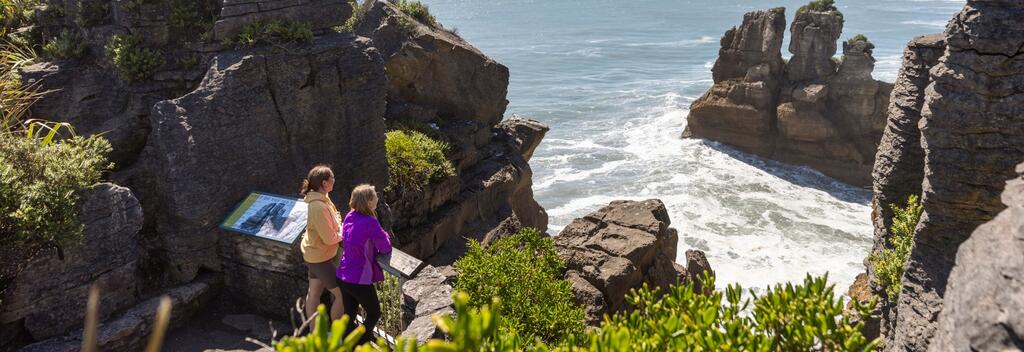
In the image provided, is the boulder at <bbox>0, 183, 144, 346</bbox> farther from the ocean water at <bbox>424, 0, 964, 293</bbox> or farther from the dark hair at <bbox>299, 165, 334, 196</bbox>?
the ocean water at <bbox>424, 0, 964, 293</bbox>

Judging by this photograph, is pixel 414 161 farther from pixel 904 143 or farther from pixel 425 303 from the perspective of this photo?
pixel 904 143

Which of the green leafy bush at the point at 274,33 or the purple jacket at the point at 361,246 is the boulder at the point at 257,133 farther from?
the purple jacket at the point at 361,246

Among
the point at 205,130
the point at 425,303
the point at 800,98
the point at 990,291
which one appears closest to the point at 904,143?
the point at 990,291

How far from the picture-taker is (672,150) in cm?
3925

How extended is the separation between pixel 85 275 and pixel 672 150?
3491 cm

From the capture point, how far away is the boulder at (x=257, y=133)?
26.8 feet

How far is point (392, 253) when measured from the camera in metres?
6.97

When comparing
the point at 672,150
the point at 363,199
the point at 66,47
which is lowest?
the point at 672,150

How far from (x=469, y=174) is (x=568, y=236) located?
15.8ft

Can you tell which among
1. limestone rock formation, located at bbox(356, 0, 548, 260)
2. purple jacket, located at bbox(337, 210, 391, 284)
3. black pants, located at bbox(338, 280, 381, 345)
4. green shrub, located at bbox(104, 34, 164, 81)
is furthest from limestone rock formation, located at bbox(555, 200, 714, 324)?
green shrub, located at bbox(104, 34, 164, 81)

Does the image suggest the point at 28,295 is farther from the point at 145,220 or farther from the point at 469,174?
the point at 469,174

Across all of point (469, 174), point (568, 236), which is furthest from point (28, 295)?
point (469, 174)

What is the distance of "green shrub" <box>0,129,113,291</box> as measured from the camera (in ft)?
21.5

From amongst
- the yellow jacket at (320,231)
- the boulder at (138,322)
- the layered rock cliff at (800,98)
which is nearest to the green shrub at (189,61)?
the boulder at (138,322)
